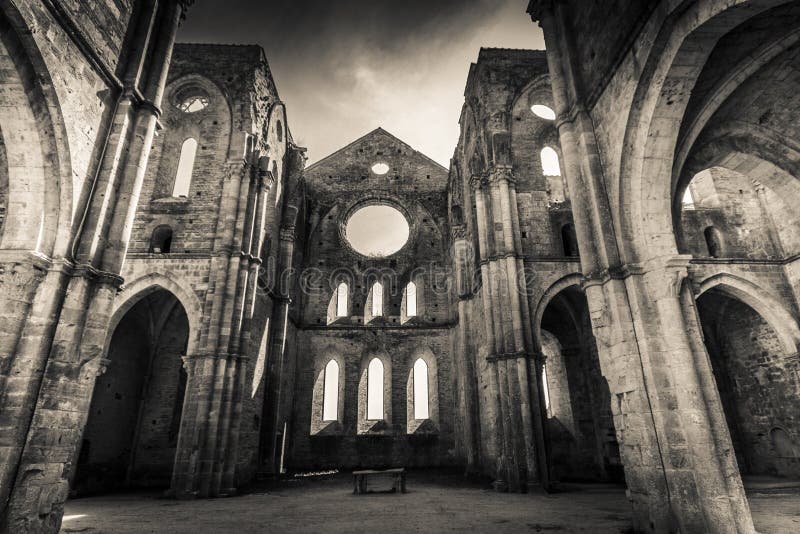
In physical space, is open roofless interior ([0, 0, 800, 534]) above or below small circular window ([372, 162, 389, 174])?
below

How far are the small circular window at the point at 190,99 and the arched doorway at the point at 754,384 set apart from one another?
18.0 metres

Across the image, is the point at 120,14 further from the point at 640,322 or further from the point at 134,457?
the point at 134,457

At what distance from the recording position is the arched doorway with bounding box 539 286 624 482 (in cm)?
1426

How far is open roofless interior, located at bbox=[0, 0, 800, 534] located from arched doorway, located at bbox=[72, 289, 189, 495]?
0.07 metres

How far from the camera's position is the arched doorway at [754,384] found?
1323cm

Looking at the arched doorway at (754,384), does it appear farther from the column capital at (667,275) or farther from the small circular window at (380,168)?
the small circular window at (380,168)

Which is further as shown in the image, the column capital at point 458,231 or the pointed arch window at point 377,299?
the pointed arch window at point 377,299

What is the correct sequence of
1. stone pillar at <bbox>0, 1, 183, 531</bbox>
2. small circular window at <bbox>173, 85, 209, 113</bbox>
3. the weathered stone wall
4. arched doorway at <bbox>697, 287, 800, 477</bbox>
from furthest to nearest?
the weathered stone wall < small circular window at <bbox>173, 85, 209, 113</bbox> < arched doorway at <bbox>697, 287, 800, 477</bbox> < stone pillar at <bbox>0, 1, 183, 531</bbox>

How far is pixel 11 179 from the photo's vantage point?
5.52 metres

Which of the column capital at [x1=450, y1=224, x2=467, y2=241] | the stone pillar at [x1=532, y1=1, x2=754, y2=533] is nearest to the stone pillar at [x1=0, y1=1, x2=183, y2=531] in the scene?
the stone pillar at [x1=532, y1=1, x2=754, y2=533]

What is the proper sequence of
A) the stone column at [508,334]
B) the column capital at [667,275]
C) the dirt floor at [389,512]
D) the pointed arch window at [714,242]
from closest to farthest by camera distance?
the column capital at [667,275] < the dirt floor at [389,512] < the stone column at [508,334] < the pointed arch window at [714,242]

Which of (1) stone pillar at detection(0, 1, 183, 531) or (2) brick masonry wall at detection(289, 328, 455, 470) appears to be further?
(2) brick masonry wall at detection(289, 328, 455, 470)

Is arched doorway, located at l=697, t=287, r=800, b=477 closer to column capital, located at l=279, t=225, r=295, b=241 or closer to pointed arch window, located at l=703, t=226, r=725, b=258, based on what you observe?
pointed arch window, located at l=703, t=226, r=725, b=258

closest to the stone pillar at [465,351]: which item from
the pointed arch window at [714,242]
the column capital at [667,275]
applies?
the pointed arch window at [714,242]
